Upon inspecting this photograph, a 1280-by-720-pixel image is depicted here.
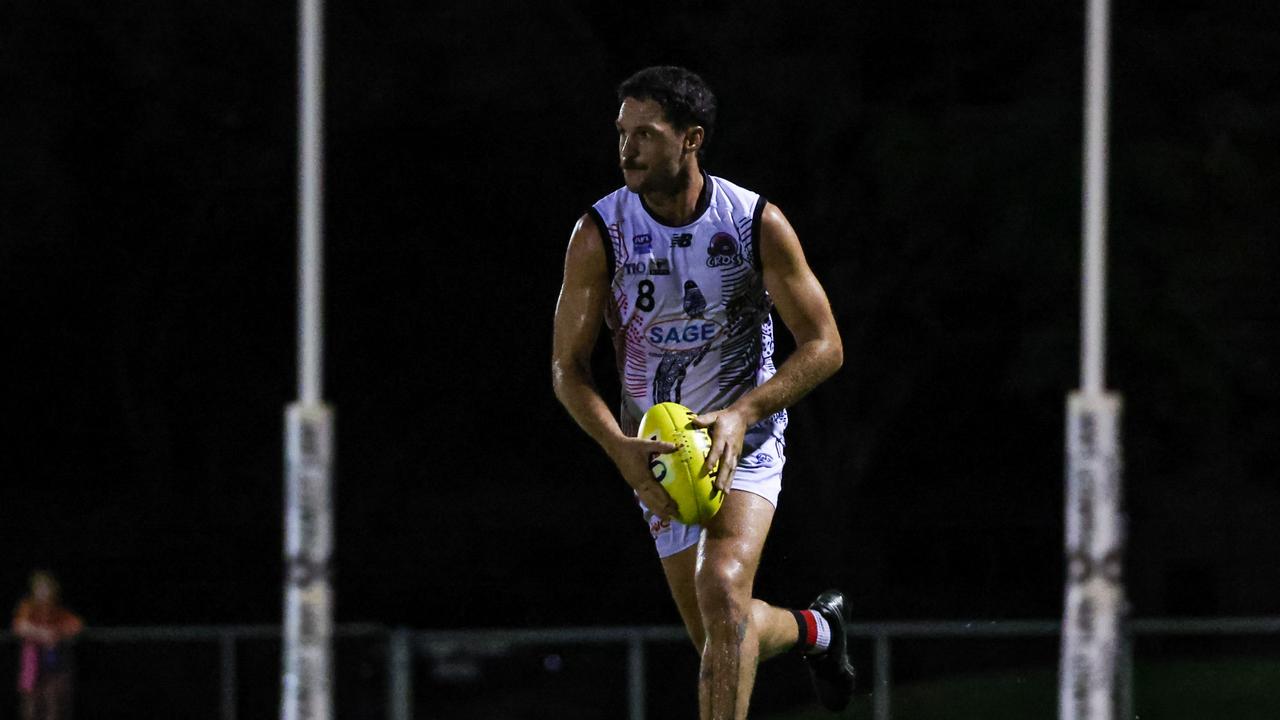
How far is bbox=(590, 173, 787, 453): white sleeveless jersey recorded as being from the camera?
669 centimetres

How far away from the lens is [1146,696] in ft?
54.6

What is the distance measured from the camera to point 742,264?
6723mm

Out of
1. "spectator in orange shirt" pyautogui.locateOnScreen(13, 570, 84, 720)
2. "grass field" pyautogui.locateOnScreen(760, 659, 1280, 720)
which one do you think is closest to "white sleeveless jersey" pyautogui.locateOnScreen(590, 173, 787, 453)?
"grass field" pyautogui.locateOnScreen(760, 659, 1280, 720)

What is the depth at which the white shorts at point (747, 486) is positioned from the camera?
676 centimetres

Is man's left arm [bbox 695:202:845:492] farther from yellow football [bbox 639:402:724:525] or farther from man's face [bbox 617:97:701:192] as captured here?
man's face [bbox 617:97:701:192]

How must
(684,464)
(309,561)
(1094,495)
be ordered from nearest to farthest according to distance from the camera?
1. (1094,495)
2. (309,561)
3. (684,464)

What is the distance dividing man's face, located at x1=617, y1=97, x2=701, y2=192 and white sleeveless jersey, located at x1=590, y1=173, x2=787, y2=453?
18 cm

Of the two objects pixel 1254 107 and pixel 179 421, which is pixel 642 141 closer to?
pixel 1254 107

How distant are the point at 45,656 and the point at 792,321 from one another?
11.2m

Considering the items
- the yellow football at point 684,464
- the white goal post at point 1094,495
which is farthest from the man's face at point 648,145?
the white goal post at point 1094,495

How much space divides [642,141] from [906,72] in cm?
1649

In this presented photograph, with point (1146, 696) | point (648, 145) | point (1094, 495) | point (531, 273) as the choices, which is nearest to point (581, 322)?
point (648, 145)

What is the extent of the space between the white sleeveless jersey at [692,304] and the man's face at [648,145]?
0.18m

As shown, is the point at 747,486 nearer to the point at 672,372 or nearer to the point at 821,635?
the point at 672,372
